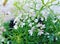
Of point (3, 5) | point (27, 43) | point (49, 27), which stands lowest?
point (27, 43)

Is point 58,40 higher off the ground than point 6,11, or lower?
lower

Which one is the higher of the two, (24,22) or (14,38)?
(24,22)

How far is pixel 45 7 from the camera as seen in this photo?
1518 mm

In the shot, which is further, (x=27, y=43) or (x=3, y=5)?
(x=3, y=5)

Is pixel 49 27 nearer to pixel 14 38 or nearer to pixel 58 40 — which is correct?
pixel 58 40

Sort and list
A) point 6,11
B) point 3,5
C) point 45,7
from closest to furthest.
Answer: point 45,7 → point 6,11 → point 3,5

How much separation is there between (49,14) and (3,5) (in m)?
0.54

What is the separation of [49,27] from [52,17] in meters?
0.08

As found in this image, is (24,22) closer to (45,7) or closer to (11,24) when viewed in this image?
(45,7)

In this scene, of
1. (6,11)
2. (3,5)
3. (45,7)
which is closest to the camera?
(45,7)

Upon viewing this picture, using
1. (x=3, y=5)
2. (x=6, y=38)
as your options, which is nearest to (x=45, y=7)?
(x=6, y=38)

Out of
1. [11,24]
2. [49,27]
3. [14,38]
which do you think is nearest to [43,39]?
[49,27]

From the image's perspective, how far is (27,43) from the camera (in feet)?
5.16

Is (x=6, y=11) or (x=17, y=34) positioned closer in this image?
(x=17, y=34)
